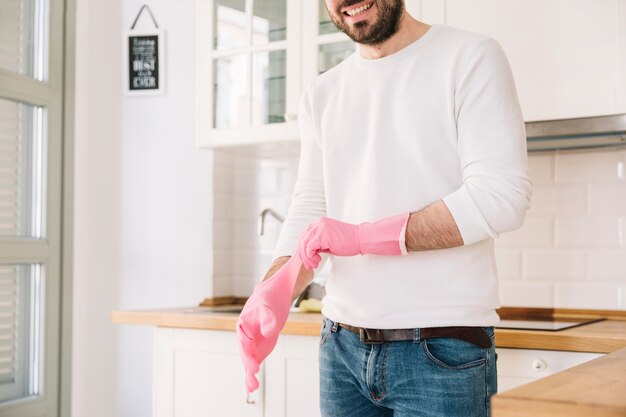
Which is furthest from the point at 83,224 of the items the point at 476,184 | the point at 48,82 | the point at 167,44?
the point at 476,184

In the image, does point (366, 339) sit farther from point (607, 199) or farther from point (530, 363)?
point (607, 199)

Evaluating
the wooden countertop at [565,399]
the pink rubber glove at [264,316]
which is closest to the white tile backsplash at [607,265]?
the pink rubber glove at [264,316]

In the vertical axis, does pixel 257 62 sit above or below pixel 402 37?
above

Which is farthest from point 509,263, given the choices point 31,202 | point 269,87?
point 31,202

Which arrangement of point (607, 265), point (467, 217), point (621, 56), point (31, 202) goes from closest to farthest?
point (467, 217), point (621, 56), point (607, 265), point (31, 202)

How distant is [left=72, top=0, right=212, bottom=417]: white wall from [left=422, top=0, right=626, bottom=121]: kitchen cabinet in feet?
4.18

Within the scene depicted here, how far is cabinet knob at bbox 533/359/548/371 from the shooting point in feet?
6.67

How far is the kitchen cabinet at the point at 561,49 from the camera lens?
Answer: 2205 mm

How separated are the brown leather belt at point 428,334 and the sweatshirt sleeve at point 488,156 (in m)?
0.15

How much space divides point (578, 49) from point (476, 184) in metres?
1.04

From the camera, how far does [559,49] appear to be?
228cm

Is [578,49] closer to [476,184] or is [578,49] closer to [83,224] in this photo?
[476,184]

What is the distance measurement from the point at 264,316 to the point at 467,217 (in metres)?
0.39

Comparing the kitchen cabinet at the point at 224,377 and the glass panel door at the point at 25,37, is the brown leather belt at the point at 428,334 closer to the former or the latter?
the kitchen cabinet at the point at 224,377
